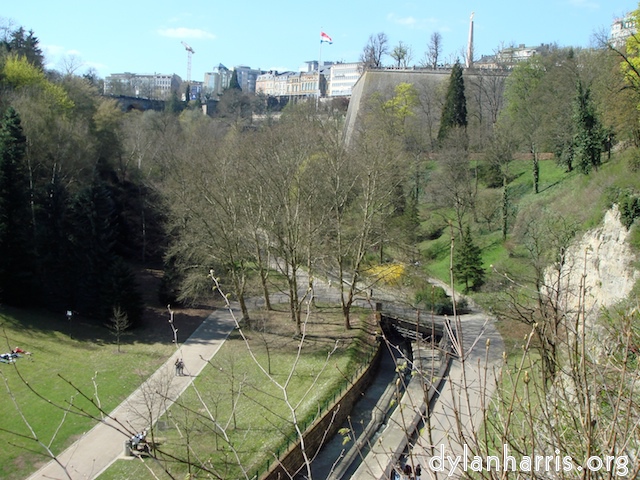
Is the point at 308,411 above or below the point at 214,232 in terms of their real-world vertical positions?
below

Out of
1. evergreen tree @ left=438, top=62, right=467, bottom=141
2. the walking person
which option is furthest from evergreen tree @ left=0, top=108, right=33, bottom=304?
evergreen tree @ left=438, top=62, right=467, bottom=141

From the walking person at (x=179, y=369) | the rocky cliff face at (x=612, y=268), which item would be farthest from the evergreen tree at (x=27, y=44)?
the rocky cliff face at (x=612, y=268)

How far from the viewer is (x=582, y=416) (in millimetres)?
2971

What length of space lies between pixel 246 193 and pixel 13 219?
9.19 m

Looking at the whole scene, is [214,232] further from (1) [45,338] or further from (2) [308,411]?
(2) [308,411]

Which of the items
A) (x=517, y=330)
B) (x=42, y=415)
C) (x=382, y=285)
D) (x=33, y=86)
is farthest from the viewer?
(x=33, y=86)

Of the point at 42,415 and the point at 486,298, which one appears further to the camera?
the point at 486,298

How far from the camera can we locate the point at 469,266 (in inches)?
955

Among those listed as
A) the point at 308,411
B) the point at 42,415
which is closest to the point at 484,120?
the point at 308,411

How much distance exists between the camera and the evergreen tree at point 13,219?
21828mm

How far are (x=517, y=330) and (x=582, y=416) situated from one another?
16779 millimetres

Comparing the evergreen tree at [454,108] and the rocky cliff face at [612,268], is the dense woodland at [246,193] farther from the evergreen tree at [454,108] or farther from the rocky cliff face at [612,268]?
the rocky cliff face at [612,268]

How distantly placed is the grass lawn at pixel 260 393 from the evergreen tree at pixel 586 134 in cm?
1119

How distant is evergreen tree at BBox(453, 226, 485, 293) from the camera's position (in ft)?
79.6
